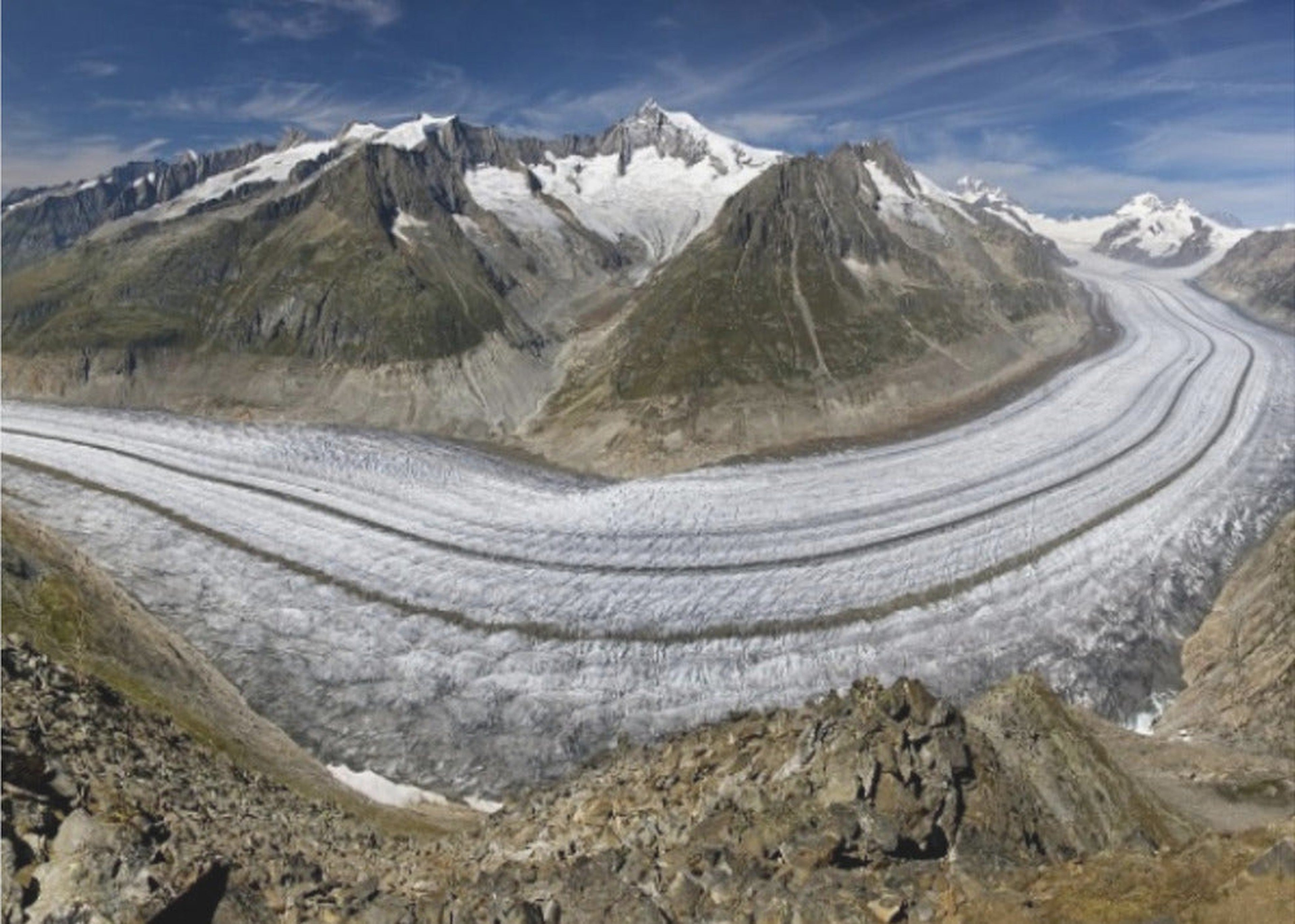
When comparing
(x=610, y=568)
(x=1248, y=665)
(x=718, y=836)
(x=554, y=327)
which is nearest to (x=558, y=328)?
(x=554, y=327)

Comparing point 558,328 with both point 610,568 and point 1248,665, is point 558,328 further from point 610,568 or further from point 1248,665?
point 1248,665

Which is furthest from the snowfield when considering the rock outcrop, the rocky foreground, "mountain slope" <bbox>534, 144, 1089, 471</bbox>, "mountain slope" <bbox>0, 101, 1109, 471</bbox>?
the rocky foreground

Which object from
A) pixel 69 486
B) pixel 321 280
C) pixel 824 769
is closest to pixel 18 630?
pixel 824 769

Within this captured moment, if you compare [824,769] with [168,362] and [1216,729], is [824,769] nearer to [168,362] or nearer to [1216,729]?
[1216,729]

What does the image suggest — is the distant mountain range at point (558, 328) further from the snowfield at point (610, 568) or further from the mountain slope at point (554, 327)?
the snowfield at point (610, 568)

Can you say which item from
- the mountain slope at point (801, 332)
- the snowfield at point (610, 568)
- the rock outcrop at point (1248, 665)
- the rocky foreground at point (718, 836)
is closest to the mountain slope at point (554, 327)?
the mountain slope at point (801, 332)

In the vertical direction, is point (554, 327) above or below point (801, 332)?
above
